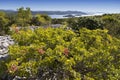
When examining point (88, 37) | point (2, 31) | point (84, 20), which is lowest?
point (2, 31)

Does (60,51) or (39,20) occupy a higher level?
(60,51)

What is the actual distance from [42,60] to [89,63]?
1521mm

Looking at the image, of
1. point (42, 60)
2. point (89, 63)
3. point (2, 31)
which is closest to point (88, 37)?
point (89, 63)

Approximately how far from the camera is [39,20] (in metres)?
56.3

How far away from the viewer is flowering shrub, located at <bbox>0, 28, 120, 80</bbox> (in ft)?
32.8

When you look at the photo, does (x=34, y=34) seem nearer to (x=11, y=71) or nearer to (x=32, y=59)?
(x=32, y=59)

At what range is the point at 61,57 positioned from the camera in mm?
10047

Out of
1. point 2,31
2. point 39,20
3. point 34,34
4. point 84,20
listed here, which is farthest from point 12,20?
point 34,34

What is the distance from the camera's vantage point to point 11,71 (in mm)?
9766

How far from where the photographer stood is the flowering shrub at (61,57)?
32.8 feet

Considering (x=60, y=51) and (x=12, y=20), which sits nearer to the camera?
(x=60, y=51)

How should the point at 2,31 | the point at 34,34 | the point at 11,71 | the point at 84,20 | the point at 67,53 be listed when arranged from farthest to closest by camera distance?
the point at 2,31 < the point at 84,20 < the point at 34,34 < the point at 67,53 < the point at 11,71

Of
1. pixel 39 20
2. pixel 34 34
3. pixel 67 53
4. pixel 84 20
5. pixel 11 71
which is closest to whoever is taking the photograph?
pixel 11 71

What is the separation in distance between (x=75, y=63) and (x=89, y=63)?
48 centimetres
